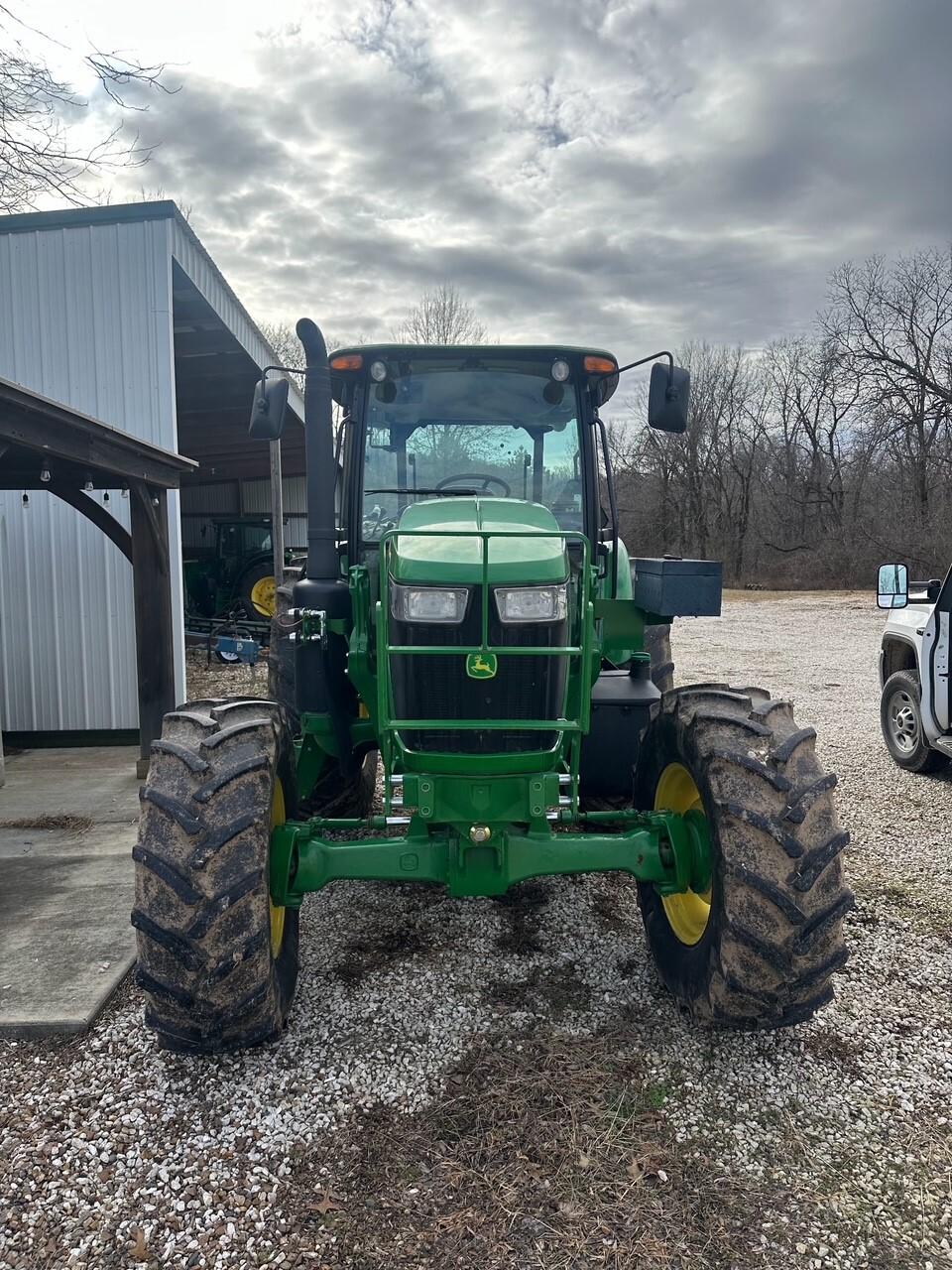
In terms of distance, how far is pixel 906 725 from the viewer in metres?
6.65

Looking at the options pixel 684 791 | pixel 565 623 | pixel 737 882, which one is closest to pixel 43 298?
pixel 565 623

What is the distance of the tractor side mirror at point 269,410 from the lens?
142 inches

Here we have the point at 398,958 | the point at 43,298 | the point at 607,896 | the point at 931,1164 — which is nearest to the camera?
the point at 931,1164

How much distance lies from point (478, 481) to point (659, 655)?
75.4 inches

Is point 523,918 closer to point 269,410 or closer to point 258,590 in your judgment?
point 269,410

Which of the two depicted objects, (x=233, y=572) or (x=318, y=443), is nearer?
(x=318, y=443)

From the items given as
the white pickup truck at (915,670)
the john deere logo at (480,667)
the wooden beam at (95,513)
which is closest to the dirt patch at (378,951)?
the john deere logo at (480,667)

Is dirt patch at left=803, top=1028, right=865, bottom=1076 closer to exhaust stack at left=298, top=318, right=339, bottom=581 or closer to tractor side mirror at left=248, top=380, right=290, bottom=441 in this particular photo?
exhaust stack at left=298, top=318, right=339, bottom=581

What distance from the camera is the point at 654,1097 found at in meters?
2.65

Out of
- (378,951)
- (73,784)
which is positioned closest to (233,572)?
(73,784)

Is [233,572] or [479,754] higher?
[233,572]

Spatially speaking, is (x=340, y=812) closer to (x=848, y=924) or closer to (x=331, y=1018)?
(x=331, y=1018)

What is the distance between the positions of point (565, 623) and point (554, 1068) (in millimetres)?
1493

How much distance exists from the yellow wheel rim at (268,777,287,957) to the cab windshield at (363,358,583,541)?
1355 millimetres
